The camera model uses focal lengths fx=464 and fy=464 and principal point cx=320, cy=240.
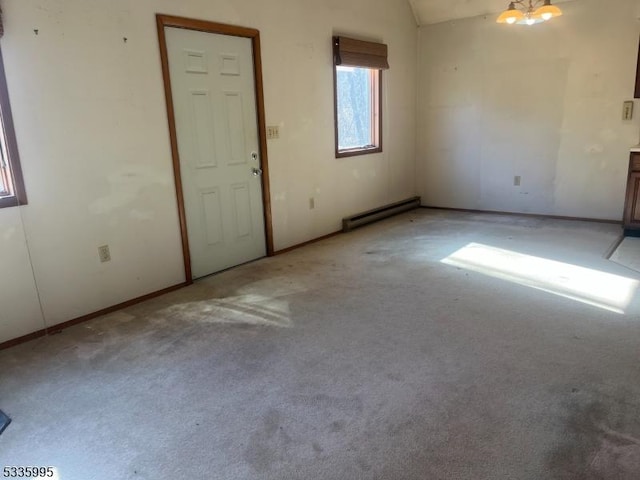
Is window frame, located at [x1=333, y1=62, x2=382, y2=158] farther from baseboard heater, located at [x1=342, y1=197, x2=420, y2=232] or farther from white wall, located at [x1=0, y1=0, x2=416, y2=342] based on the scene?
white wall, located at [x1=0, y1=0, x2=416, y2=342]

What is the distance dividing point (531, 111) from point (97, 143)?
4.86 metres

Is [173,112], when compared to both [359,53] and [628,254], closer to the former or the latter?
[359,53]

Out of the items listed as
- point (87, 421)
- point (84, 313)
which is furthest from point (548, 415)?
point (84, 313)

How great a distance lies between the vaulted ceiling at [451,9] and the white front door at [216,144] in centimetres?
302

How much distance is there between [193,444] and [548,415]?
153 cm

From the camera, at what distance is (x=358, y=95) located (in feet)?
18.4

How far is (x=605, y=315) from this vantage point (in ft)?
9.78

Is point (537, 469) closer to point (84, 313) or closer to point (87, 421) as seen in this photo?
point (87, 421)

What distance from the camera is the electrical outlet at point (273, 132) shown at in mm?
4364

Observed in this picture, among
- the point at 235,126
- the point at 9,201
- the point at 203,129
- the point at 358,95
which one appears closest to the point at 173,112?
the point at 203,129

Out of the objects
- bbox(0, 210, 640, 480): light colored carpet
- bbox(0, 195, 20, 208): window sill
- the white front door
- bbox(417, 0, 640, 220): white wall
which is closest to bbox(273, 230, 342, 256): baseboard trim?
the white front door

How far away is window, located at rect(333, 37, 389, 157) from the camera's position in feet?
16.7

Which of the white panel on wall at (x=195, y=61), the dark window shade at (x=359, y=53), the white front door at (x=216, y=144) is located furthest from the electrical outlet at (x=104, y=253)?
the dark window shade at (x=359, y=53)

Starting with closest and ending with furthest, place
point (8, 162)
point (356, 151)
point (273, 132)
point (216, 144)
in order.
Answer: point (8, 162)
point (216, 144)
point (273, 132)
point (356, 151)
